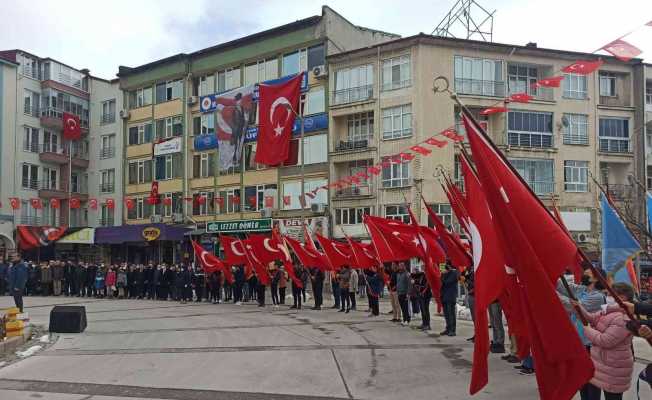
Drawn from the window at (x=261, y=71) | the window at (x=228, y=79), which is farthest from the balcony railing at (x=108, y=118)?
the window at (x=261, y=71)

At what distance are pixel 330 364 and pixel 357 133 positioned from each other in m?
30.9

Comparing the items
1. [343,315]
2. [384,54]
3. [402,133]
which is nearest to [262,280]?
[343,315]

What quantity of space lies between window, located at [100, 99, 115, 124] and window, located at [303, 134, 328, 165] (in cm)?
2157

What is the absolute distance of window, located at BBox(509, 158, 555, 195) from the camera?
4000cm

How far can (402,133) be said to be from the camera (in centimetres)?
3891

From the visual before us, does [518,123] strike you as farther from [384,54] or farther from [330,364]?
[330,364]

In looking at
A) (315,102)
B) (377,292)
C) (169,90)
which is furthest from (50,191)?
(377,292)

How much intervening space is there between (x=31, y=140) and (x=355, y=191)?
28768 millimetres

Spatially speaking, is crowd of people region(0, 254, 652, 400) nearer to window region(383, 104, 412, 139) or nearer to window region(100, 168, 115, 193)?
window region(383, 104, 412, 139)

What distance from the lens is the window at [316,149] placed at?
41906 mm

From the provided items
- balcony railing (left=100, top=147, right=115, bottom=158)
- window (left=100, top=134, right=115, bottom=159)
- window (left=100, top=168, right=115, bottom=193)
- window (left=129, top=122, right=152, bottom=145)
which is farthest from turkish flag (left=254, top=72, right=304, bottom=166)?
window (left=100, top=134, right=115, bottom=159)

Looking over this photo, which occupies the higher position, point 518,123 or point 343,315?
point 518,123

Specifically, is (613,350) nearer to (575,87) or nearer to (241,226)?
(575,87)

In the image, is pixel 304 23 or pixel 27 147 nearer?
pixel 304 23
